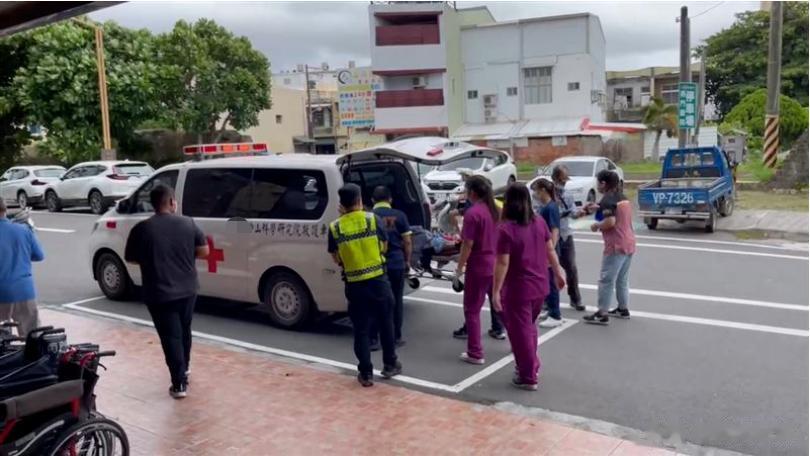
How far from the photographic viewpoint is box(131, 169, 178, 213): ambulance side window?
8836 millimetres

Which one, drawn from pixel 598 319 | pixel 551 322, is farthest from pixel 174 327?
pixel 598 319

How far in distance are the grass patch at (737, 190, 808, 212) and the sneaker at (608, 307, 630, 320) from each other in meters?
12.1

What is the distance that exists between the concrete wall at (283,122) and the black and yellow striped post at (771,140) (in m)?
33.0

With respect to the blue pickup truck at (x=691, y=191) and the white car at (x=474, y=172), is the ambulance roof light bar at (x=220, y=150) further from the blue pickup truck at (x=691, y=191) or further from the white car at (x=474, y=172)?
the white car at (x=474, y=172)

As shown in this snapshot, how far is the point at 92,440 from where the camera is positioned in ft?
14.5

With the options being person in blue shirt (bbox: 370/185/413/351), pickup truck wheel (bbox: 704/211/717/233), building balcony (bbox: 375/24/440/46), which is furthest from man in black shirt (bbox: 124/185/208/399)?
building balcony (bbox: 375/24/440/46)

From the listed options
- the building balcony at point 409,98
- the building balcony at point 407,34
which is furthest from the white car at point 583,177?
the building balcony at point 407,34

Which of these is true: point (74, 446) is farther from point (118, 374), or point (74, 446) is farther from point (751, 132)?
point (751, 132)

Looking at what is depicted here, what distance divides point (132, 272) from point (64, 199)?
12975 millimetres

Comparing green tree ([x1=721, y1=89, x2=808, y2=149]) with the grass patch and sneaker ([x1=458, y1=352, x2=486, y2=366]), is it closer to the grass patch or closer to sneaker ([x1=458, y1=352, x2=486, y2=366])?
the grass patch

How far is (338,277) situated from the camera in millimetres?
7551

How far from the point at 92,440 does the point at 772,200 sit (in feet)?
66.0

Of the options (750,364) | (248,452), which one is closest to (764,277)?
(750,364)

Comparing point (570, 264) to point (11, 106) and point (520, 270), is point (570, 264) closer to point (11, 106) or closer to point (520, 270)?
point (520, 270)
